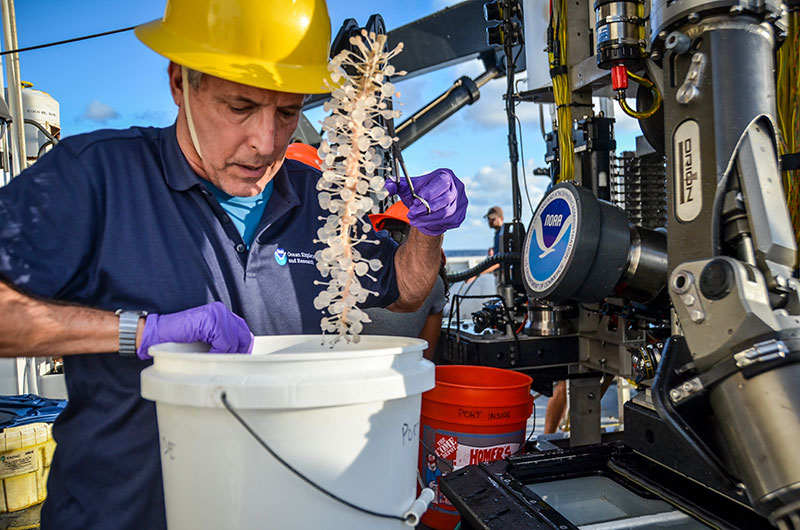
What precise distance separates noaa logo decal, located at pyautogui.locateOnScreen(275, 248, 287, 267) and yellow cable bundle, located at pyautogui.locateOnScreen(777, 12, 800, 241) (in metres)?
1.11

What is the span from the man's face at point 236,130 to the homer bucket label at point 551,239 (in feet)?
2.68

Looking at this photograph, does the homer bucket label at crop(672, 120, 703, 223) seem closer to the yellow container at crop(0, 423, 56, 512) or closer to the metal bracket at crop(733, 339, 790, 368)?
the metal bracket at crop(733, 339, 790, 368)

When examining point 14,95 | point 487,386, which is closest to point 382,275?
point 487,386

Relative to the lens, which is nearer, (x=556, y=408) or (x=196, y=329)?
(x=196, y=329)

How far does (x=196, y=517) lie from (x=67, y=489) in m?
0.50

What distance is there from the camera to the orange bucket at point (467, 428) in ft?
4.44

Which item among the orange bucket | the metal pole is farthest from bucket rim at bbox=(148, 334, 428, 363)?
the metal pole

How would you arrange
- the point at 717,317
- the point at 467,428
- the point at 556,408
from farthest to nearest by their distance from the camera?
1. the point at 556,408
2. the point at 467,428
3. the point at 717,317

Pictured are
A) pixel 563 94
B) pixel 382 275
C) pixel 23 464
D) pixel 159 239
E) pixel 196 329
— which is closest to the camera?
pixel 196 329

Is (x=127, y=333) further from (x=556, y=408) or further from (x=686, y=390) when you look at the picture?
(x=556, y=408)

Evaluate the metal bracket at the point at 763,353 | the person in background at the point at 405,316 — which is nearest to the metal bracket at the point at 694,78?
the metal bracket at the point at 763,353

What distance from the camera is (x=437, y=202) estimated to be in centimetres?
112

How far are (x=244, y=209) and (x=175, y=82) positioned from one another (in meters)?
0.30

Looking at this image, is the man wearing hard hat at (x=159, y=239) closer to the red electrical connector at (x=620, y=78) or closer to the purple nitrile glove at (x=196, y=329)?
the purple nitrile glove at (x=196, y=329)
